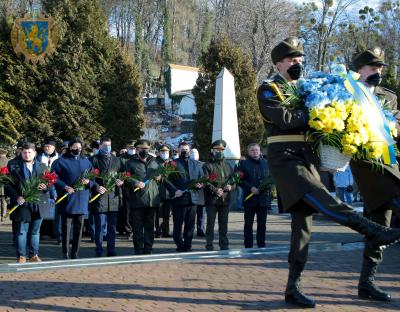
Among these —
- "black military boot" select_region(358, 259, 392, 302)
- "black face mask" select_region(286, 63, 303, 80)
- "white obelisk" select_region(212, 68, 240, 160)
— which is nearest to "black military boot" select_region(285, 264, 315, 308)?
"black military boot" select_region(358, 259, 392, 302)

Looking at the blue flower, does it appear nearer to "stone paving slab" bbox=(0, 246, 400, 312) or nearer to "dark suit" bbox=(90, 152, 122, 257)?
"stone paving slab" bbox=(0, 246, 400, 312)

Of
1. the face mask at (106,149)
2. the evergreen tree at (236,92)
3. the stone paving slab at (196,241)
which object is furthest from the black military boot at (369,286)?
the evergreen tree at (236,92)

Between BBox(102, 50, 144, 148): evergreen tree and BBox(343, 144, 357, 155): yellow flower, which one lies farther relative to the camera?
BBox(102, 50, 144, 148): evergreen tree

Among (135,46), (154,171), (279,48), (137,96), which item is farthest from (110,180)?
(135,46)

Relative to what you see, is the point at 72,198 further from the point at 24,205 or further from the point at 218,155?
the point at 218,155

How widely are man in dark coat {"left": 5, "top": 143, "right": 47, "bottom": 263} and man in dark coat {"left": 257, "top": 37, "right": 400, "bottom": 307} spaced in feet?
15.8

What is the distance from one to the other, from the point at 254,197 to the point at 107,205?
2692mm

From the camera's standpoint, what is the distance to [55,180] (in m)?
9.41

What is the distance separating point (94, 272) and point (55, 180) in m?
2.24

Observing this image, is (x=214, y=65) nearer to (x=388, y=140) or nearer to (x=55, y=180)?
(x=55, y=180)

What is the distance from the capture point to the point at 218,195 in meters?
10.8

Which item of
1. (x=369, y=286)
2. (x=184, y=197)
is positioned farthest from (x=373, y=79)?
(x=184, y=197)

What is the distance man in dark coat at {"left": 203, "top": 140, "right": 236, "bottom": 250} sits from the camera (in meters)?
10.8

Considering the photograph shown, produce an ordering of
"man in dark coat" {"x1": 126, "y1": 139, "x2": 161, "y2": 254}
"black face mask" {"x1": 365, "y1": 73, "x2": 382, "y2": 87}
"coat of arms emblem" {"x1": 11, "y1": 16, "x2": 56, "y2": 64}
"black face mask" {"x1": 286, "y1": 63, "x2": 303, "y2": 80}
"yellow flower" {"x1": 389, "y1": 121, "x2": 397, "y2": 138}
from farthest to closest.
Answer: "coat of arms emblem" {"x1": 11, "y1": 16, "x2": 56, "y2": 64} → "man in dark coat" {"x1": 126, "y1": 139, "x2": 161, "y2": 254} → "black face mask" {"x1": 365, "y1": 73, "x2": 382, "y2": 87} → "yellow flower" {"x1": 389, "y1": 121, "x2": 397, "y2": 138} → "black face mask" {"x1": 286, "y1": 63, "x2": 303, "y2": 80}
